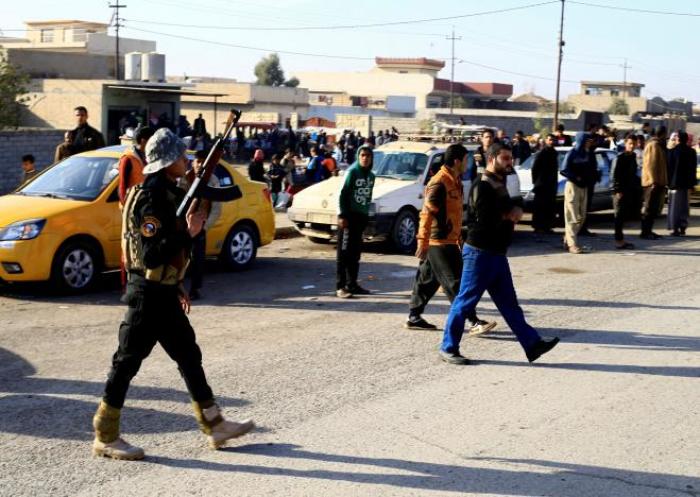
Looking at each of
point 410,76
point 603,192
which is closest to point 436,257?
point 603,192

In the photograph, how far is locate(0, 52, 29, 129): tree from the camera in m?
32.6

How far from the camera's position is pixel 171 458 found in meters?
5.71

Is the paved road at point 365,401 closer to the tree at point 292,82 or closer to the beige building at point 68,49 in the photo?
the beige building at point 68,49

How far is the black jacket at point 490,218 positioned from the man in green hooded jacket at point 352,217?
3202 mm

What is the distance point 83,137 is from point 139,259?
828 cm

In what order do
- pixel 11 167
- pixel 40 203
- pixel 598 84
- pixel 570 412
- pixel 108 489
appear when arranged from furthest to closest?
pixel 598 84
pixel 11 167
pixel 40 203
pixel 570 412
pixel 108 489

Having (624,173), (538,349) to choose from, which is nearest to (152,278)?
(538,349)

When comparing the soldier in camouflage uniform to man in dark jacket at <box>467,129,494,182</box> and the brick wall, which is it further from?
the brick wall

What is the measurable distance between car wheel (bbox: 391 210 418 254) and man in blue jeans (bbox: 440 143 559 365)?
22.5ft

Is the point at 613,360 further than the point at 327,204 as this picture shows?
No

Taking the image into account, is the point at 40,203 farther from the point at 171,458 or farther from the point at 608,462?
the point at 608,462

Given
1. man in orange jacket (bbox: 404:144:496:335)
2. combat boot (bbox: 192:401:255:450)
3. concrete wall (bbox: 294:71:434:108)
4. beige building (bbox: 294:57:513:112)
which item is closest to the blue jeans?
man in orange jacket (bbox: 404:144:496:335)

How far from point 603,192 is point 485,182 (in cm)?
1272

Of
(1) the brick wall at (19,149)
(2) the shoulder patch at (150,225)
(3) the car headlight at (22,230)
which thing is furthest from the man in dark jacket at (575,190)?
(1) the brick wall at (19,149)
